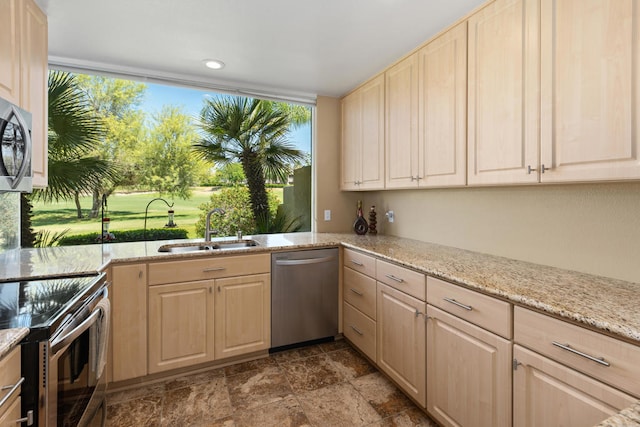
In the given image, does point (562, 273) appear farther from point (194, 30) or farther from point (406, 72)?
point (194, 30)

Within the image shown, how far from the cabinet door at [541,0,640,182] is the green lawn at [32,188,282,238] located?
2473 mm

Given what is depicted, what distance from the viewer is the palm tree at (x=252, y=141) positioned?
3.13 m

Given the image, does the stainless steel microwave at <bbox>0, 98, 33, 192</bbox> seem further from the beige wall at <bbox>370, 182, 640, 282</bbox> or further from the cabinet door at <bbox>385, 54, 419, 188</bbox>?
the beige wall at <bbox>370, 182, 640, 282</bbox>

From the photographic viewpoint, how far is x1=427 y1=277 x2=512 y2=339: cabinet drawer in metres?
1.30

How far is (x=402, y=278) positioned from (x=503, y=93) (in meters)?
1.15

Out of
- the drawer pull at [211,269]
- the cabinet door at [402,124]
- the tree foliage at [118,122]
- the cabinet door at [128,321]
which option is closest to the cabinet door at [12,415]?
the cabinet door at [128,321]

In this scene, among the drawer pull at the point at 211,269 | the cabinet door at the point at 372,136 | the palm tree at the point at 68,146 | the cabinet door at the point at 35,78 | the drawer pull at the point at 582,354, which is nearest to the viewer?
the drawer pull at the point at 582,354

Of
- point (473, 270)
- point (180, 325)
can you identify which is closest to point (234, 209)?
point (180, 325)

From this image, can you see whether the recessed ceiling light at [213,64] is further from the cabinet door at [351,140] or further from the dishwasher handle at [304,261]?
the dishwasher handle at [304,261]

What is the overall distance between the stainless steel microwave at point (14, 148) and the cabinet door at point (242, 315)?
123 cm

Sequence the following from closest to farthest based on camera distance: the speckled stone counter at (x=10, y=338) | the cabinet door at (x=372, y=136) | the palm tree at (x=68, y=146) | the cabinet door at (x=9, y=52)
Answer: the speckled stone counter at (x=10, y=338)
the cabinet door at (x=9, y=52)
the palm tree at (x=68, y=146)
the cabinet door at (x=372, y=136)

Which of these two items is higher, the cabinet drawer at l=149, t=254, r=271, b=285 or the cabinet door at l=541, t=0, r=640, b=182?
the cabinet door at l=541, t=0, r=640, b=182

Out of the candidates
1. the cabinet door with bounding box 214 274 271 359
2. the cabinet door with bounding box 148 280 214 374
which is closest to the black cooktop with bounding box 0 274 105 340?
the cabinet door with bounding box 148 280 214 374

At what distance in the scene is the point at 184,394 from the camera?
2.03 metres
